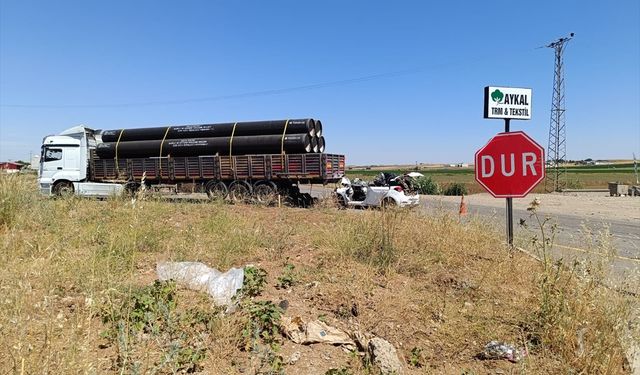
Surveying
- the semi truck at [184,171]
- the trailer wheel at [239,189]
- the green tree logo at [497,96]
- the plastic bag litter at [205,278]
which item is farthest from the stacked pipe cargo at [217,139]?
the plastic bag litter at [205,278]

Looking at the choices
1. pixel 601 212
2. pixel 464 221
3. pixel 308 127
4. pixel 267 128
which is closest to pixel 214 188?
pixel 267 128

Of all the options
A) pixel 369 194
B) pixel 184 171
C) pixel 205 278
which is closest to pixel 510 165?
pixel 205 278

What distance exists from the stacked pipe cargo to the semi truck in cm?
32

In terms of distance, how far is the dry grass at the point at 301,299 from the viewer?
269cm

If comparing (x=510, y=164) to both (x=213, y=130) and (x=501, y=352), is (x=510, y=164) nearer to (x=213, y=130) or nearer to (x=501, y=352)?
(x=501, y=352)

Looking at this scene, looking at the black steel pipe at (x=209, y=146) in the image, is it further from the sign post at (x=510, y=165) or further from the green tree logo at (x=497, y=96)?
the sign post at (x=510, y=165)

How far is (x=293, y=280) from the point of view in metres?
4.38

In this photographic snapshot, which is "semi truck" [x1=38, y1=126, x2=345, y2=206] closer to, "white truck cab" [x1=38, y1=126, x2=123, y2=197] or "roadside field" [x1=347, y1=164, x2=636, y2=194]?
"white truck cab" [x1=38, y1=126, x2=123, y2=197]

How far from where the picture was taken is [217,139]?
57.4 ft

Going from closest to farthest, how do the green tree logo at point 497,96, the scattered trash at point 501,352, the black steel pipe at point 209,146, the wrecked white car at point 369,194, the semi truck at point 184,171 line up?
the scattered trash at point 501,352
the green tree logo at point 497,96
the wrecked white car at point 369,194
the semi truck at point 184,171
the black steel pipe at point 209,146

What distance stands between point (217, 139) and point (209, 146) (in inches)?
18.1

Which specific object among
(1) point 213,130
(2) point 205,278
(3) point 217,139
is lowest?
(2) point 205,278

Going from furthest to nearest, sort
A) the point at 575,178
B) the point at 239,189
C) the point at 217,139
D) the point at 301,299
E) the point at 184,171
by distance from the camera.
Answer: the point at 575,178 < the point at 184,171 < the point at 217,139 < the point at 239,189 < the point at 301,299

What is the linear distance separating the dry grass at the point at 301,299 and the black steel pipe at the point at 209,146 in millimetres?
10057
